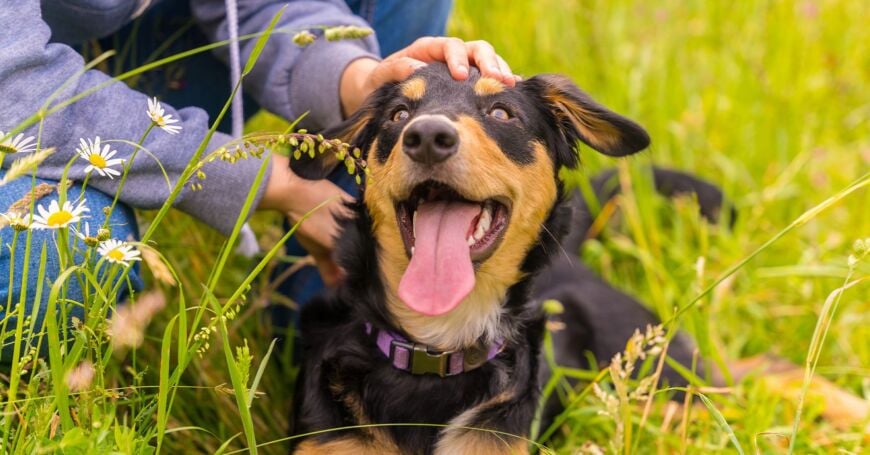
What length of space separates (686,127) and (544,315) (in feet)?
7.92

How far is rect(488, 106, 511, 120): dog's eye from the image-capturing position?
2.40 meters

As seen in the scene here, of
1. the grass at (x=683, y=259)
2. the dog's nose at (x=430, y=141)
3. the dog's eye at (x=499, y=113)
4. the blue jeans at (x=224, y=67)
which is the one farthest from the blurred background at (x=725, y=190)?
the dog's nose at (x=430, y=141)

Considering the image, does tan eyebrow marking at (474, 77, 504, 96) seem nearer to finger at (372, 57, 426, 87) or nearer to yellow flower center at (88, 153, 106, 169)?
finger at (372, 57, 426, 87)

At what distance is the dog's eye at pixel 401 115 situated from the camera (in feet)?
7.88

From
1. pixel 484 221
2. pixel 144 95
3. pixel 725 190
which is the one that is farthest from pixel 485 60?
pixel 725 190

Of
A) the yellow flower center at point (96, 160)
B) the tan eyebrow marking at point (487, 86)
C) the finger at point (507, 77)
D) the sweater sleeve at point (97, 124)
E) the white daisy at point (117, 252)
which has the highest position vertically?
the finger at point (507, 77)

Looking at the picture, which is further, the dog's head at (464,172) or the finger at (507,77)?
the finger at (507,77)

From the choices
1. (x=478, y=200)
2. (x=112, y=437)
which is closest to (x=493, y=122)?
(x=478, y=200)

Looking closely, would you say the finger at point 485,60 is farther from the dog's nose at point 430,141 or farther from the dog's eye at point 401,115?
the dog's nose at point 430,141

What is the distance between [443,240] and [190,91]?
1.35 meters

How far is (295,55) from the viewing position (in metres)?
2.88

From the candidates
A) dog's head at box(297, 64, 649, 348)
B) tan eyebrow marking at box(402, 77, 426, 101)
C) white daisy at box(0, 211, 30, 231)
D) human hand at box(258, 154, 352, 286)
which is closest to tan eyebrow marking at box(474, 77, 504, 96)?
dog's head at box(297, 64, 649, 348)

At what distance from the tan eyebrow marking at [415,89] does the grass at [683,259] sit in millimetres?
721

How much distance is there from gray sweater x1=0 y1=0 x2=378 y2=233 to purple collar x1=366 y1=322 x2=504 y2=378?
61 cm
